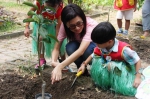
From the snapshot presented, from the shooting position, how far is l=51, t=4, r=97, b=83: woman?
2582 mm

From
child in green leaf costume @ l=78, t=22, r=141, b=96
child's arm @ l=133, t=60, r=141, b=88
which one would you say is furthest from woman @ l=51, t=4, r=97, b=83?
child's arm @ l=133, t=60, r=141, b=88

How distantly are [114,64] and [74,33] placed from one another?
0.65m

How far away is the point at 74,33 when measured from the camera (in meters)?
2.91

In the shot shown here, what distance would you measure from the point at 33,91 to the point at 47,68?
18.4 inches

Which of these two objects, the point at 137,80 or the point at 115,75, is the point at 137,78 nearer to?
the point at 137,80

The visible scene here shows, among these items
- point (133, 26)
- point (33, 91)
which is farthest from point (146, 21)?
point (33, 91)

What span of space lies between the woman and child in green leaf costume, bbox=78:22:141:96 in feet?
0.71

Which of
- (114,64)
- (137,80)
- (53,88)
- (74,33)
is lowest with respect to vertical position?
(53,88)

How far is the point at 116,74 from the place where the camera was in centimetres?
247

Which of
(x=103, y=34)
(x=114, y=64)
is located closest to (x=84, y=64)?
(x=114, y=64)

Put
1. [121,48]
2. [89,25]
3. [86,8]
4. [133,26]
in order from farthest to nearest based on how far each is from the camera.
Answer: [86,8]
[133,26]
[89,25]
[121,48]

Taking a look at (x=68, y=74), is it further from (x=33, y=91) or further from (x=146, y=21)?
(x=146, y=21)

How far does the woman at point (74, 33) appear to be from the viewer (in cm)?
258

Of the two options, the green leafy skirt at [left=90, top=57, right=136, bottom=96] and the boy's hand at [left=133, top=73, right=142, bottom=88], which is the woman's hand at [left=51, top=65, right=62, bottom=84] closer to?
the green leafy skirt at [left=90, top=57, right=136, bottom=96]
